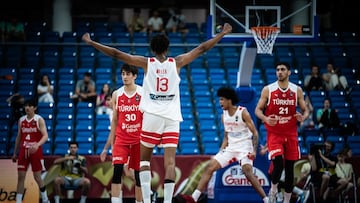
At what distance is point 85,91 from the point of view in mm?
19797

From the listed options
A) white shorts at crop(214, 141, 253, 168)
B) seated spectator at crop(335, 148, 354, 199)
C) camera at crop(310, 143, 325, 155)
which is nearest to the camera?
white shorts at crop(214, 141, 253, 168)

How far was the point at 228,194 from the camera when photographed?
1471 cm

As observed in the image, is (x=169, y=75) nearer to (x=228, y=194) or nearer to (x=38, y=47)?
(x=228, y=194)

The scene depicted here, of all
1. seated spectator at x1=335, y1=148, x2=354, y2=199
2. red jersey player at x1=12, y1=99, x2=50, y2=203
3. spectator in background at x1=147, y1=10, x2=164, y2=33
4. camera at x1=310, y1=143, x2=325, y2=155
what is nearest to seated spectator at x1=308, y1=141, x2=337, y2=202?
camera at x1=310, y1=143, x2=325, y2=155

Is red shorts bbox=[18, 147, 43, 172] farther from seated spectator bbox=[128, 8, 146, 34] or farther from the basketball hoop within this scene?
seated spectator bbox=[128, 8, 146, 34]

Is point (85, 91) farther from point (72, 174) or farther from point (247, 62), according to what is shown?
point (247, 62)

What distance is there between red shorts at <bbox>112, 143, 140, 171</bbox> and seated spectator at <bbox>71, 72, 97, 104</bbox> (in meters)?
7.82

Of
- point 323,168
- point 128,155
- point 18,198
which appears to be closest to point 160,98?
point 128,155

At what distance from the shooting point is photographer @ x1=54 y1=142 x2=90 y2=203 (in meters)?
16.5

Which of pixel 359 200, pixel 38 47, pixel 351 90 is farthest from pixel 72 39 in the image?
pixel 359 200

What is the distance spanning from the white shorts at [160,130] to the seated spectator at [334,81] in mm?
11139

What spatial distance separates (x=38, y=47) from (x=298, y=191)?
31.1 feet

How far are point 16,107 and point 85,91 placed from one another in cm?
199

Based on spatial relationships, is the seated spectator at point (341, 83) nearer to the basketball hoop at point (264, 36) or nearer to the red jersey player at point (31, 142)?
the basketball hoop at point (264, 36)
